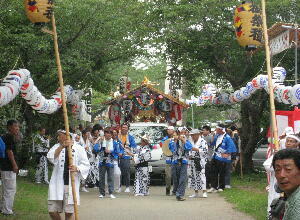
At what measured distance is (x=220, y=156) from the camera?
18891 mm

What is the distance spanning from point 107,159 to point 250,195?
3945 mm

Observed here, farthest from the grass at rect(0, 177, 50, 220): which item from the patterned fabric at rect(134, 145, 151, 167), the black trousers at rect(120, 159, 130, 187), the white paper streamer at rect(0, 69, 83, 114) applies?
the patterned fabric at rect(134, 145, 151, 167)

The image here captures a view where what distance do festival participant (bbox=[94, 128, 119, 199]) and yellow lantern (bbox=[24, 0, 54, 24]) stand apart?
22.0ft

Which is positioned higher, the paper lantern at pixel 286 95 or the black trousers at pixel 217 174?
the paper lantern at pixel 286 95

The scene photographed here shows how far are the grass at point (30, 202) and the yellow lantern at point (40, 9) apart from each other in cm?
398

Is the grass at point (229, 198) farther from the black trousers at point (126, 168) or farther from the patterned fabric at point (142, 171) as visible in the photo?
the black trousers at point (126, 168)

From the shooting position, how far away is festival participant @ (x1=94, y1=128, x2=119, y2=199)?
17000 mm

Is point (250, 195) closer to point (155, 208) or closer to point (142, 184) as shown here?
point (142, 184)

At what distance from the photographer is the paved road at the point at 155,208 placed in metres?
13.0

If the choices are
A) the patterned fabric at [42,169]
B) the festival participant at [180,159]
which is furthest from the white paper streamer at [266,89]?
the patterned fabric at [42,169]

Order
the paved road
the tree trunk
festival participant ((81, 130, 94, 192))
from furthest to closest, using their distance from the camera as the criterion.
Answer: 1. the tree trunk
2. festival participant ((81, 130, 94, 192))
3. the paved road

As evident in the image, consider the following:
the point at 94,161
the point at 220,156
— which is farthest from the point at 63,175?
the point at 94,161

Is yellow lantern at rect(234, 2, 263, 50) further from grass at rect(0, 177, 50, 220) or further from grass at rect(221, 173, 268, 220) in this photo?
grass at rect(0, 177, 50, 220)

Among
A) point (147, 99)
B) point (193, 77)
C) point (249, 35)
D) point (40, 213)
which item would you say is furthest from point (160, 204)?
point (147, 99)
